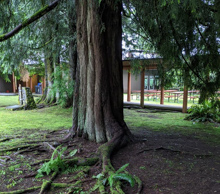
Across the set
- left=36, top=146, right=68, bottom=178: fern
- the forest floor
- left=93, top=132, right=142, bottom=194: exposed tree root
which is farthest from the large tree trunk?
left=36, top=146, right=68, bottom=178: fern

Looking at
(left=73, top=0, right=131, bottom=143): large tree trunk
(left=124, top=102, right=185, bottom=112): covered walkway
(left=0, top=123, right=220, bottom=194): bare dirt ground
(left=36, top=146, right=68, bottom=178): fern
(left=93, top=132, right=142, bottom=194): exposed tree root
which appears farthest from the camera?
(left=124, top=102, right=185, bottom=112): covered walkway

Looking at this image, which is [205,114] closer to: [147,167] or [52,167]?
[147,167]

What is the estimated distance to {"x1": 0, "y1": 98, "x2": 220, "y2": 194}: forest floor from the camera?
264 centimetres

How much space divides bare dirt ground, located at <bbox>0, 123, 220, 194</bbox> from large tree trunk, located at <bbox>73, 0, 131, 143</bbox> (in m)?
0.41

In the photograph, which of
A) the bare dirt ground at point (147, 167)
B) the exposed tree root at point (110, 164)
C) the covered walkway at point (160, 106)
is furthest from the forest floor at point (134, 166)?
the covered walkway at point (160, 106)

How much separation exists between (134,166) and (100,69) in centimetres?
196

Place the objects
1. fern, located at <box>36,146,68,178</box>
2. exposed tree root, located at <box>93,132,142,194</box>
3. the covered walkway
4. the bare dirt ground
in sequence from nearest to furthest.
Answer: exposed tree root, located at <box>93,132,142,194</box>
the bare dirt ground
fern, located at <box>36,146,68,178</box>
the covered walkway

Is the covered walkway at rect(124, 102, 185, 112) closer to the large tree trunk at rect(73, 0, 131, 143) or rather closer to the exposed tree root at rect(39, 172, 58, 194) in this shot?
the large tree trunk at rect(73, 0, 131, 143)

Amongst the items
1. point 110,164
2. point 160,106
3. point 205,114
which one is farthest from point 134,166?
point 160,106

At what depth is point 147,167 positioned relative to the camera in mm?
3188

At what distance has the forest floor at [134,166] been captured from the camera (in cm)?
264

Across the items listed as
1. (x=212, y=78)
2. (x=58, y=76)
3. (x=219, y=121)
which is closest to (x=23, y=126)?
(x=58, y=76)

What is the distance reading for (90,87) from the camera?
161 inches

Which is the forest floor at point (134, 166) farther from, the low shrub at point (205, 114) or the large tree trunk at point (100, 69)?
the low shrub at point (205, 114)
